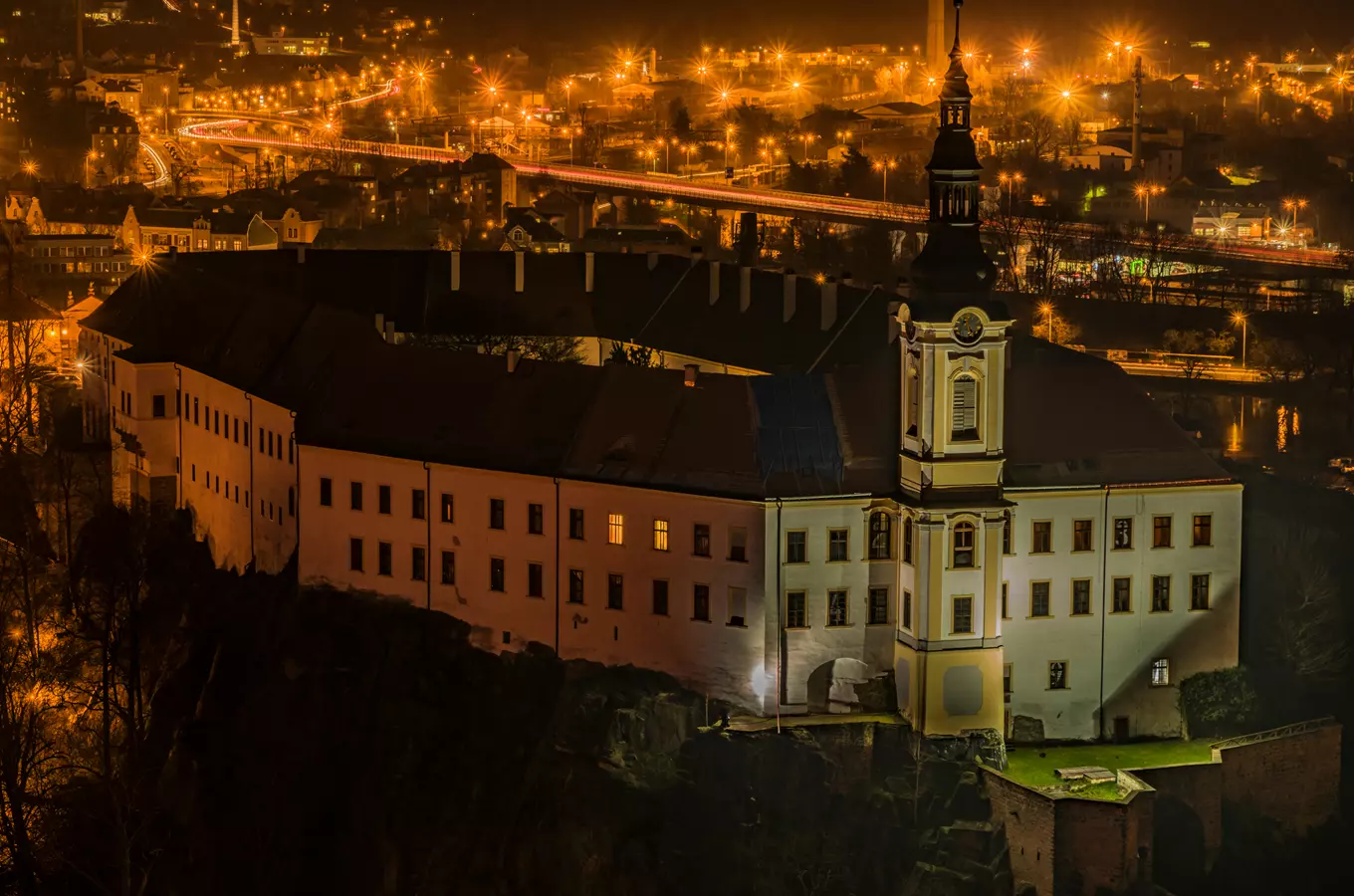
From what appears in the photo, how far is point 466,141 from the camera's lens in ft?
573

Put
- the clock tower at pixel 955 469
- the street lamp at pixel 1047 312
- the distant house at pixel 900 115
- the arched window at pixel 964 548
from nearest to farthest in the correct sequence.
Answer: the clock tower at pixel 955 469 < the arched window at pixel 964 548 < the street lamp at pixel 1047 312 < the distant house at pixel 900 115

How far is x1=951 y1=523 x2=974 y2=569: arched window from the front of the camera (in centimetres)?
4872

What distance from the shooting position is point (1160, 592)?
5072 centimetres

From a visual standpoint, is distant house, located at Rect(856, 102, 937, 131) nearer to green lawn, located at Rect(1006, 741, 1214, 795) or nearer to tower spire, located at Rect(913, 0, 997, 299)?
tower spire, located at Rect(913, 0, 997, 299)

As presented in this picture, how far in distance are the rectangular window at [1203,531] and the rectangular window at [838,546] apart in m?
6.20

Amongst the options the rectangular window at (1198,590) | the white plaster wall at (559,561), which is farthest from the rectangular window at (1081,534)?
the white plaster wall at (559,561)

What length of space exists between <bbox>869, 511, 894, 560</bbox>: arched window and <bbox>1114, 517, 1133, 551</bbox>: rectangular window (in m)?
3.93

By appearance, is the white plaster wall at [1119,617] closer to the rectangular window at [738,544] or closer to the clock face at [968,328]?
the clock face at [968,328]

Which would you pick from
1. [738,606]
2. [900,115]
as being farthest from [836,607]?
[900,115]

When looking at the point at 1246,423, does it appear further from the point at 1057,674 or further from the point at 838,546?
the point at 838,546

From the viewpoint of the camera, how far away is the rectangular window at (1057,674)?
164 feet

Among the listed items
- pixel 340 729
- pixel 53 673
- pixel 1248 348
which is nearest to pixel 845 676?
pixel 340 729

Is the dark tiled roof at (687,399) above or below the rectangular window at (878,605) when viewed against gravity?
above

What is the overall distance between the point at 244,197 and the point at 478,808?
68.8m
